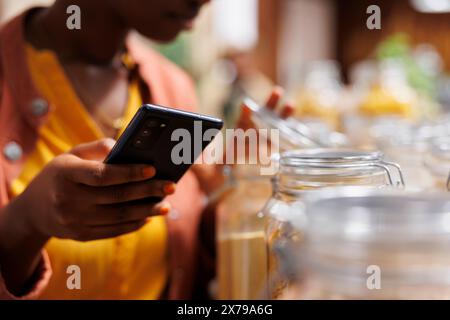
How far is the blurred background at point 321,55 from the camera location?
5.31 ft

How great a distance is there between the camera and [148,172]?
0.45 meters

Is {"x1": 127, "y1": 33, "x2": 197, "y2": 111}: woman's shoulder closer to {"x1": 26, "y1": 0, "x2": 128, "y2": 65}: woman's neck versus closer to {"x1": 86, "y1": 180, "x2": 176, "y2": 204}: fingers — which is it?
{"x1": 26, "y1": 0, "x2": 128, "y2": 65}: woman's neck

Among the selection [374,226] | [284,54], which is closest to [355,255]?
[374,226]

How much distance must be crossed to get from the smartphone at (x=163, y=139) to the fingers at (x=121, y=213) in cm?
3

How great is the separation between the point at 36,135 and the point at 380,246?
0.51 m

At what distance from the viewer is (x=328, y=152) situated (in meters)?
0.51

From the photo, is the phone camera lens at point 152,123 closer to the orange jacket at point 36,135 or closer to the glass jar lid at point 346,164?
the glass jar lid at point 346,164

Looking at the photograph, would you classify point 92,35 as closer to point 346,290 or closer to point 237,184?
point 237,184

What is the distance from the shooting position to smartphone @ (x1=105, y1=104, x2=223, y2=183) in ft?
1.38

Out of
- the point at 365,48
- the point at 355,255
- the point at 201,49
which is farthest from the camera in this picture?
the point at 365,48

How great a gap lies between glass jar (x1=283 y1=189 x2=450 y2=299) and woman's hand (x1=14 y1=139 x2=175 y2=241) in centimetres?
18

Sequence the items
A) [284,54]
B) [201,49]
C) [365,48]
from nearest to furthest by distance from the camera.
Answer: [201,49], [284,54], [365,48]

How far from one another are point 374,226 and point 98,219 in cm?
26

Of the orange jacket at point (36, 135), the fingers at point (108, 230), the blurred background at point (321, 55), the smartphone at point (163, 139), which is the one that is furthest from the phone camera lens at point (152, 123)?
the blurred background at point (321, 55)
